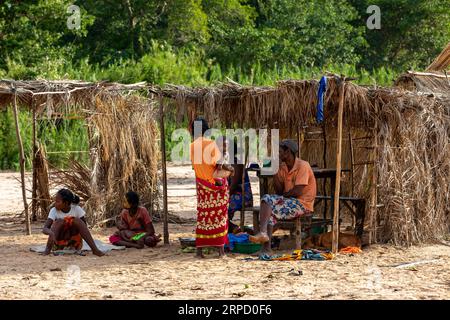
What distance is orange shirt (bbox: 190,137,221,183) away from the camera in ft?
28.4

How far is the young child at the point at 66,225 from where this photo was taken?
916 centimetres

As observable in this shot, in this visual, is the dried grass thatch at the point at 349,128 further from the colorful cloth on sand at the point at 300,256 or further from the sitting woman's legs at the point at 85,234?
the sitting woman's legs at the point at 85,234

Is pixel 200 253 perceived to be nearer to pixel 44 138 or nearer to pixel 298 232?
pixel 298 232

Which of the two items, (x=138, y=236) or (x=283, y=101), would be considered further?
(x=138, y=236)

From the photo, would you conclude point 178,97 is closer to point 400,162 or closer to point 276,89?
point 276,89

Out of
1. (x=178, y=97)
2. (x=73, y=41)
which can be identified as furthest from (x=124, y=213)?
(x=73, y=41)

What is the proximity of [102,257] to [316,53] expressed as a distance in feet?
62.7

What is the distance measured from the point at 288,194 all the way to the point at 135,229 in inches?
78.3

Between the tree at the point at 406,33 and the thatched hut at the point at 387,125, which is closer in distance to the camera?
the thatched hut at the point at 387,125

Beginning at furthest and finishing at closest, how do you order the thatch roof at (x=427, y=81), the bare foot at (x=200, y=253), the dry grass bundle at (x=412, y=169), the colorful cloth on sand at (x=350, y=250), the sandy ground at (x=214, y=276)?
the thatch roof at (x=427, y=81) → the dry grass bundle at (x=412, y=169) → the colorful cloth on sand at (x=350, y=250) → the bare foot at (x=200, y=253) → the sandy ground at (x=214, y=276)

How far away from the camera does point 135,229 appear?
9.90 meters

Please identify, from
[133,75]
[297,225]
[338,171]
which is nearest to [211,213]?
[297,225]

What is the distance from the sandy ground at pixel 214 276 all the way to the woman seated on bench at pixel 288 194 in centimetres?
53

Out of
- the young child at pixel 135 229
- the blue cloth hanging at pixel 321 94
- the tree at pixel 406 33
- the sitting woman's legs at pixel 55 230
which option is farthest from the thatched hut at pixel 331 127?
the tree at pixel 406 33
